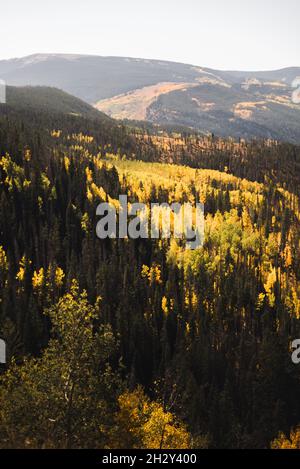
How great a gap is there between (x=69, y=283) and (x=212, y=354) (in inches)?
2073

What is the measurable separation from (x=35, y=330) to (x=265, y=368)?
70268mm

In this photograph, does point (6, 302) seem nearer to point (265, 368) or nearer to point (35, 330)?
A: point (35, 330)

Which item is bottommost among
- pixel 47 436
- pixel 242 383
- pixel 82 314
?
pixel 242 383

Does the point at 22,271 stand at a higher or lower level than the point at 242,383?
higher

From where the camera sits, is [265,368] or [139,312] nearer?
[265,368]

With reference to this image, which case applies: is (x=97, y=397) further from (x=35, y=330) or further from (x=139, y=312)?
(x=139, y=312)

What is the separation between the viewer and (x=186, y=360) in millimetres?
138875

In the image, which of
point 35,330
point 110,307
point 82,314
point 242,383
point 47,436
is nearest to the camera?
point 47,436

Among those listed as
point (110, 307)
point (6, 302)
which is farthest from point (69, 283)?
point (6, 302)

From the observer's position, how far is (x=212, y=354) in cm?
14488
